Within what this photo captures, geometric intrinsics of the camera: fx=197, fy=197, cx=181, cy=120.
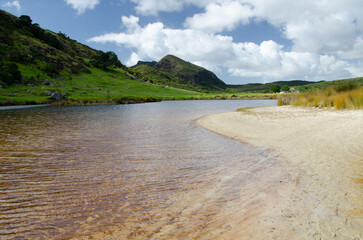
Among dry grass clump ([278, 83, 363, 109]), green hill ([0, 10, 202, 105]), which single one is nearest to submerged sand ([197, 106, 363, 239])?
dry grass clump ([278, 83, 363, 109])

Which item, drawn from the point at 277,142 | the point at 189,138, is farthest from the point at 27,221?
the point at 277,142

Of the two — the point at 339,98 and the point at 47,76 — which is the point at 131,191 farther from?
the point at 47,76

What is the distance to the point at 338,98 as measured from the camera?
20906mm

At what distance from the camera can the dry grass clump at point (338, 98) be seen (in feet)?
63.8

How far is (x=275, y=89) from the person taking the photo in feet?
505

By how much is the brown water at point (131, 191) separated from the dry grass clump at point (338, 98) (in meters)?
16.8

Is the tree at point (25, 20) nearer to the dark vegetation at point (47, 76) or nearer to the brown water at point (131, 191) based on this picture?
the dark vegetation at point (47, 76)

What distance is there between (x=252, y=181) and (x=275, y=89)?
166309 millimetres

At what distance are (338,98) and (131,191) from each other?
24.2m

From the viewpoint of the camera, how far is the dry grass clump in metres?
19.5

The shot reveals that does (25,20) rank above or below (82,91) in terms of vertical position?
above

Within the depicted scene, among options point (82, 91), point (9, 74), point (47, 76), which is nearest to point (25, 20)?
point (47, 76)

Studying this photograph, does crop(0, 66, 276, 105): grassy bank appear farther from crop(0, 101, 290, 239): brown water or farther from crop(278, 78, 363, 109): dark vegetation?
crop(0, 101, 290, 239): brown water

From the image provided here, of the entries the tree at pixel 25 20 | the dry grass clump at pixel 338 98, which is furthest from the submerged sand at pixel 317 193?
the tree at pixel 25 20
